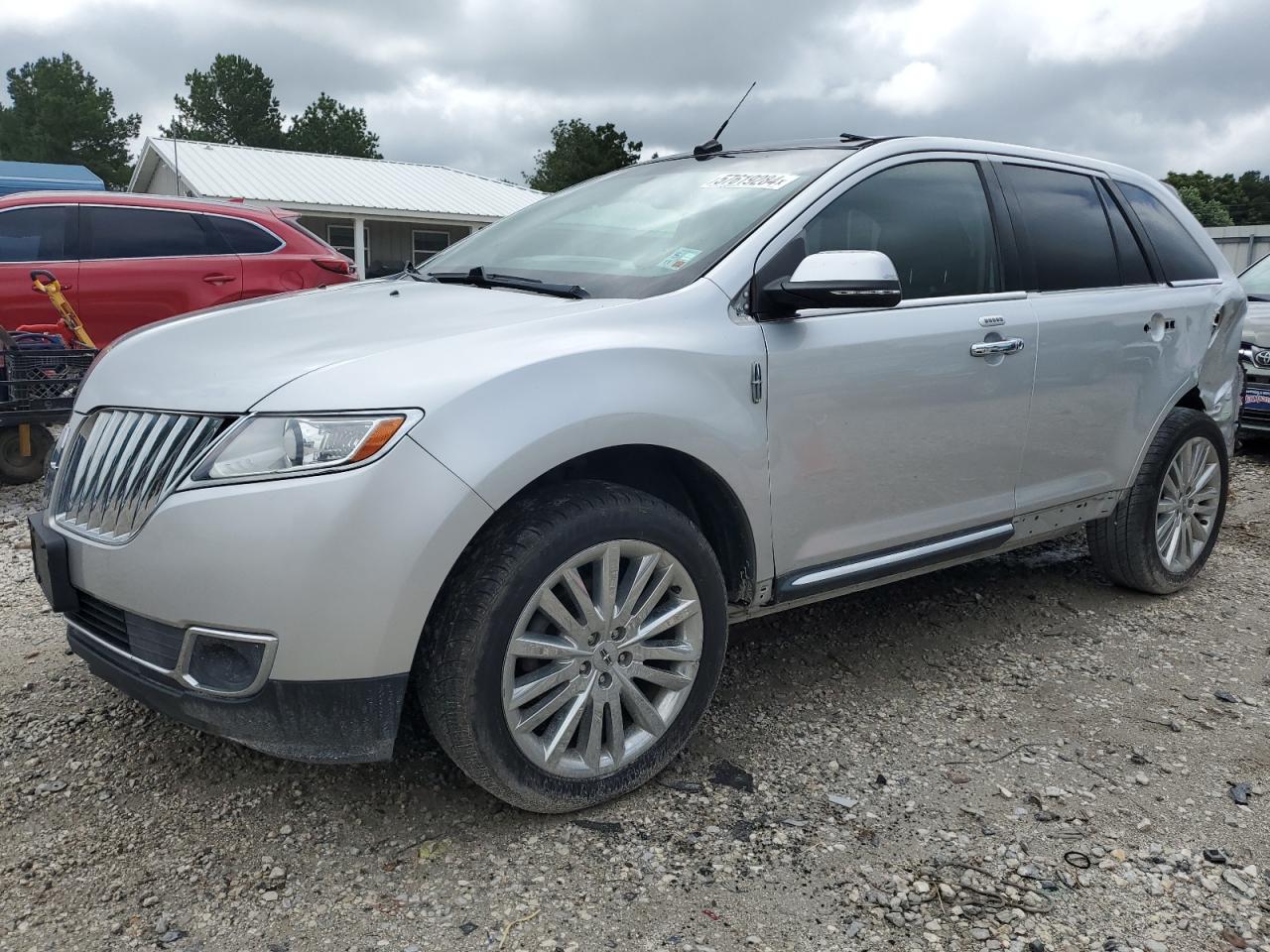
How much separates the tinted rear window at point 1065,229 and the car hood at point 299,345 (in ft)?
6.02

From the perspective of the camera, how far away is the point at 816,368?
2.85 metres

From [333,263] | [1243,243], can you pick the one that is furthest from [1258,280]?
[1243,243]

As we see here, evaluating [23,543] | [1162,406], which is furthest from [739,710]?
[23,543]

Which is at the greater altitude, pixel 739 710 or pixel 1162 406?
pixel 1162 406

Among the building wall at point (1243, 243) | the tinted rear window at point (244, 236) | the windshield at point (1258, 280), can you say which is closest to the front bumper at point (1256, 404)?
the windshield at point (1258, 280)

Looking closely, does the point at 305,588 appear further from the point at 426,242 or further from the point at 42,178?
the point at 426,242

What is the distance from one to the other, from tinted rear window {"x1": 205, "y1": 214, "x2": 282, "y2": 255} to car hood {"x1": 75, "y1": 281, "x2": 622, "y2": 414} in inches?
215

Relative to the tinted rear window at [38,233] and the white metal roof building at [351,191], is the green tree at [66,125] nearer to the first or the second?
the white metal roof building at [351,191]

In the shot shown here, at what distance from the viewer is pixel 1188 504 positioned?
4.43 metres

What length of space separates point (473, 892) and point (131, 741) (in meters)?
1.22

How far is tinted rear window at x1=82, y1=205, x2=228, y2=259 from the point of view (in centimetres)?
758

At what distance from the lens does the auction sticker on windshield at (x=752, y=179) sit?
310 cm

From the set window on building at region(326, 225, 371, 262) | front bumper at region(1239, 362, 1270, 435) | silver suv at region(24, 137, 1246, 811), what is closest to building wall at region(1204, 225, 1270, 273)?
front bumper at region(1239, 362, 1270, 435)

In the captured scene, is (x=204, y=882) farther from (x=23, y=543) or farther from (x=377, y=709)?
(x=23, y=543)
